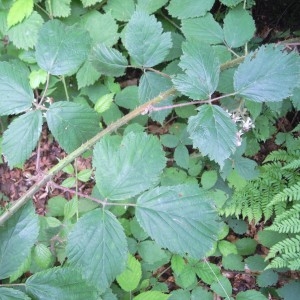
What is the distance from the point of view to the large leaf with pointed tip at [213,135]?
104 cm

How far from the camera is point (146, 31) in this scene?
1.30 metres

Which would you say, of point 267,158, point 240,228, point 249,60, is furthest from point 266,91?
point 240,228

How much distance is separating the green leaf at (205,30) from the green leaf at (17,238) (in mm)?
1027

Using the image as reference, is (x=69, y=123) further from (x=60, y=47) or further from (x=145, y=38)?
(x=145, y=38)

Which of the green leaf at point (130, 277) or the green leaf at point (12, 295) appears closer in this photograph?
the green leaf at point (12, 295)

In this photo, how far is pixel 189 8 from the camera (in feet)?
5.24

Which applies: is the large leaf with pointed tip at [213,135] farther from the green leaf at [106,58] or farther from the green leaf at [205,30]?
the green leaf at [205,30]

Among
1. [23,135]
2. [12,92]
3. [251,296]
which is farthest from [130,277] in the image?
[12,92]

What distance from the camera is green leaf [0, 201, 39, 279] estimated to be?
986 millimetres

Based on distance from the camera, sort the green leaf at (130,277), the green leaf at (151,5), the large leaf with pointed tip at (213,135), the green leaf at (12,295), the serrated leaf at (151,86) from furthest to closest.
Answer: the green leaf at (130,277) < the green leaf at (151,5) < the serrated leaf at (151,86) < the large leaf with pointed tip at (213,135) < the green leaf at (12,295)

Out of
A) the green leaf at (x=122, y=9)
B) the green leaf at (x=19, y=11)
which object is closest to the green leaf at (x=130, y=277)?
the green leaf at (x=122, y=9)

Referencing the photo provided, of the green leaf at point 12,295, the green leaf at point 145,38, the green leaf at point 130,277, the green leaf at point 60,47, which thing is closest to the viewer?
the green leaf at point 12,295

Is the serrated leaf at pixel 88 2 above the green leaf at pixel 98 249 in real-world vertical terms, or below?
above

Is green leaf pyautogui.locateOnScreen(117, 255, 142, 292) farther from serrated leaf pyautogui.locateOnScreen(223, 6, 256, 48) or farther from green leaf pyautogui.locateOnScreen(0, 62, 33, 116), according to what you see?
serrated leaf pyautogui.locateOnScreen(223, 6, 256, 48)
